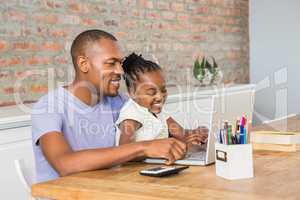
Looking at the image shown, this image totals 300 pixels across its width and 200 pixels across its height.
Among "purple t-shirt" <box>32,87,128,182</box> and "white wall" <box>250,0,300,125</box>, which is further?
"white wall" <box>250,0,300,125</box>

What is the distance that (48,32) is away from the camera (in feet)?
12.1

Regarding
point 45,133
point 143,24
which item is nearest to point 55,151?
point 45,133

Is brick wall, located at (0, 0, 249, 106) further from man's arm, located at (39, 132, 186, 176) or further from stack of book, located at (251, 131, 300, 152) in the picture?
stack of book, located at (251, 131, 300, 152)

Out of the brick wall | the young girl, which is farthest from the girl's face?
the brick wall

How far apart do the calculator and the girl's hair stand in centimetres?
73

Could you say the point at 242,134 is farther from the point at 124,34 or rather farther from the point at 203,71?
the point at 203,71

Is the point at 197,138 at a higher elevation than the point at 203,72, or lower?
lower

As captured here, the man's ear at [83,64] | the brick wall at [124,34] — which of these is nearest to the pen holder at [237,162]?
the man's ear at [83,64]

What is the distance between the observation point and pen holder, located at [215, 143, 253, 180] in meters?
1.71

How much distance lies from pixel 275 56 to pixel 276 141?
13.0ft

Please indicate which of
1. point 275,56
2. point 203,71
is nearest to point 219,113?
point 203,71

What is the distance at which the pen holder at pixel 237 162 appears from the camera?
1713 mm

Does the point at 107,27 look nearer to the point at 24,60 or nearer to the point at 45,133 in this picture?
the point at 24,60

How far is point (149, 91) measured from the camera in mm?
2447
